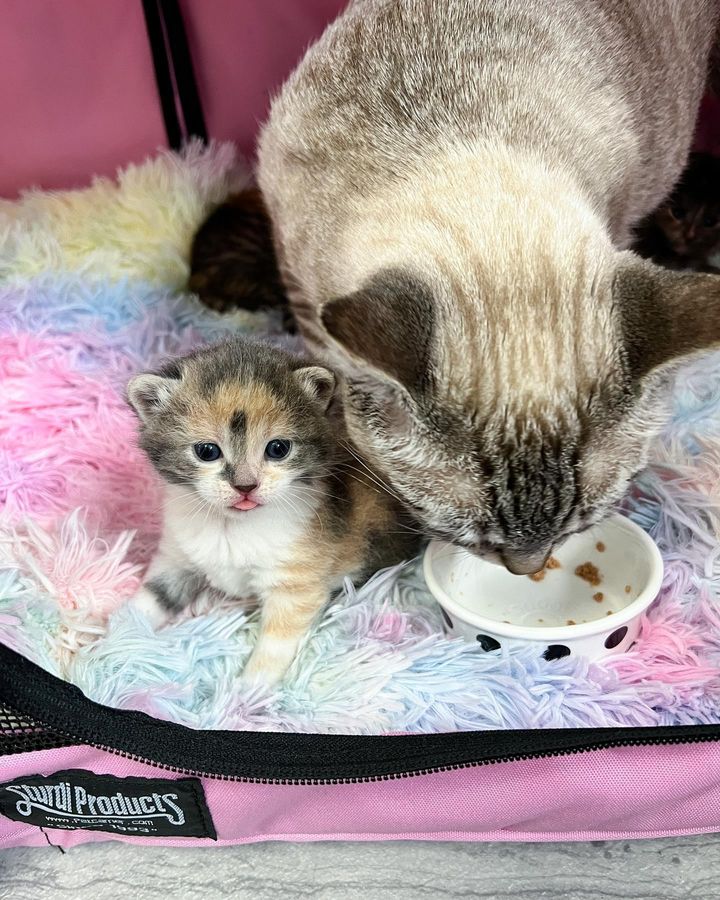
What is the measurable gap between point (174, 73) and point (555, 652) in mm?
1860

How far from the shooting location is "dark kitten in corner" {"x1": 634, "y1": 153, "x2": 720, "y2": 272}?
243 cm

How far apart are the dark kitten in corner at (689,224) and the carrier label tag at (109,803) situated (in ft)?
5.99

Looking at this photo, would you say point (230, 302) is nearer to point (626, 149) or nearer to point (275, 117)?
point (275, 117)

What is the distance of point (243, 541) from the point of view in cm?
145

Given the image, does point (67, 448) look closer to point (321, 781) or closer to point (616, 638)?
point (321, 781)

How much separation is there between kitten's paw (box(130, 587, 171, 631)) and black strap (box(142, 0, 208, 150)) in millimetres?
1480

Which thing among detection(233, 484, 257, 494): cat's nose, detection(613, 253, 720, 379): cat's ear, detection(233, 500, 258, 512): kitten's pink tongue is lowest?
detection(233, 500, 258, 512): kitten's pink tongue

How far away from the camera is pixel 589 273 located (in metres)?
1.22

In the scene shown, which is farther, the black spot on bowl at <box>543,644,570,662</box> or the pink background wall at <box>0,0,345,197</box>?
the pink background wall at <box>0,0,345,197</box>

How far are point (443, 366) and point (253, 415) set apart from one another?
320 mm

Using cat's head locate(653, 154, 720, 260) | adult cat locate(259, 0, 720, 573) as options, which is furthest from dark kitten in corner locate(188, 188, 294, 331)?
cat's head locate(653, 154, 720, 260)

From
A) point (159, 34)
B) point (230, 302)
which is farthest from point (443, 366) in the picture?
point (159, 34)

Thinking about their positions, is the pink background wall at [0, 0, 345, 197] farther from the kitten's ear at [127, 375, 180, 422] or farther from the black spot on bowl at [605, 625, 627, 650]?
the black spot on bowl at [605, 625, 627, 650]

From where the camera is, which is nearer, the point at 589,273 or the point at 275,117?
the point at 589,273
